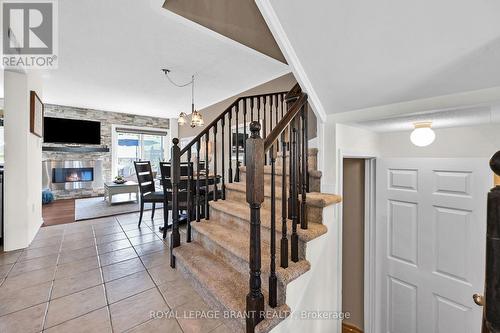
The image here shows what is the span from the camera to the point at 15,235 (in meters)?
2.61

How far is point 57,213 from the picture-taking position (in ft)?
14.4

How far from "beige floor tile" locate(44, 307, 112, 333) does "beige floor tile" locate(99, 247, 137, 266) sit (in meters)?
0.83

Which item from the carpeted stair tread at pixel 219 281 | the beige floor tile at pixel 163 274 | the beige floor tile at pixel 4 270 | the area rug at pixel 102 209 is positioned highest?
the carpeted stair tread at pixel 219 281

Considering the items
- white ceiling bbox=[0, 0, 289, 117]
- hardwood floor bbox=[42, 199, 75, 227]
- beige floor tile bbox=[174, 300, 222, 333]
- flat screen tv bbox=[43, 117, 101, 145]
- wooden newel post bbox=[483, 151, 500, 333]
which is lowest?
beige floor tile bbox=[174, 300, 222, 333]

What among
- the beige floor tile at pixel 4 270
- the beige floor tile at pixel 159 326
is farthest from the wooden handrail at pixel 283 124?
the beige floor tile at pixel 4 270

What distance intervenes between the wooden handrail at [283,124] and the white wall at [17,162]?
3.30m

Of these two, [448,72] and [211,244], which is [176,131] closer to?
[211,244]

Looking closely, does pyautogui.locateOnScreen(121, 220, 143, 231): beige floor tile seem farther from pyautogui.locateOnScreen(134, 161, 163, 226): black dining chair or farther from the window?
the window

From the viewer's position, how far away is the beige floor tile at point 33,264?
82.2 inches

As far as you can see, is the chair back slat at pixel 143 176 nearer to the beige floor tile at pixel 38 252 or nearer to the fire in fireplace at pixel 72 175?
the beige floor tile at pixel 38 252

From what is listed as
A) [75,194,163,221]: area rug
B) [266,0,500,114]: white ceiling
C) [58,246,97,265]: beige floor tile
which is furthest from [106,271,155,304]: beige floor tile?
[75,194,163,221]: area rug

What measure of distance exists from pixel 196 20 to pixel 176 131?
5.85 m

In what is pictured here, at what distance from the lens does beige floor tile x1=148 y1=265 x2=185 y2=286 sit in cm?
192

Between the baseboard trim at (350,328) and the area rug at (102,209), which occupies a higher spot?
the area rug at (102,209)
